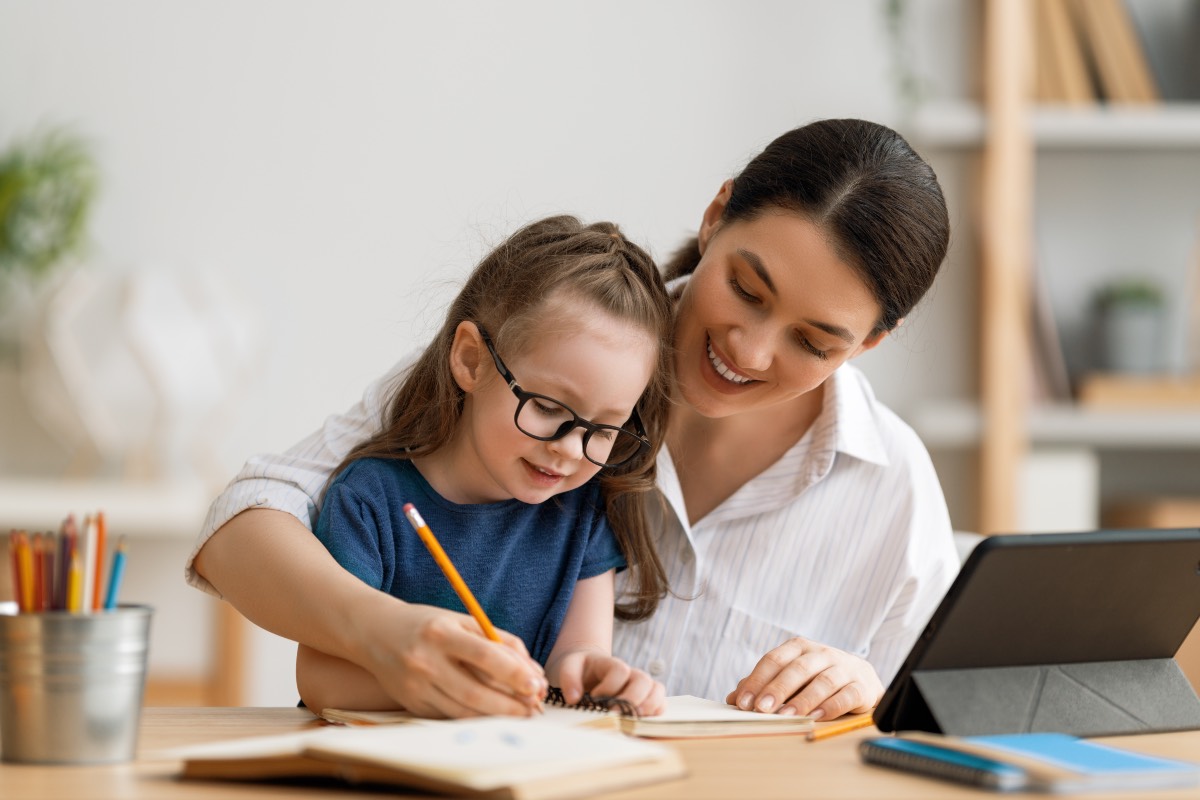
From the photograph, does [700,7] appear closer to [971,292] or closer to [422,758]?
[971,292]

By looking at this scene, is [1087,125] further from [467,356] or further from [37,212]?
[37,212]

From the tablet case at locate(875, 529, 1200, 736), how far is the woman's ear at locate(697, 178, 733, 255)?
0.63m

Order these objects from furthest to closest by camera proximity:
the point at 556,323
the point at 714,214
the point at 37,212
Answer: the point at 37,212, the point at 714,214, the point at 556,323

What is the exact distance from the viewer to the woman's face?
53.4 inches

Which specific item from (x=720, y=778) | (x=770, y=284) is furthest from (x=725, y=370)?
(x=720, y=778)

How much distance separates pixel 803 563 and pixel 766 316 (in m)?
0.32

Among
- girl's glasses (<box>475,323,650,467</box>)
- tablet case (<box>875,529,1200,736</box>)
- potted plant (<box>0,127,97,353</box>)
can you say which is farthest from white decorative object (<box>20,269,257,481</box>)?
tablet case (<box>875,529,1200,736</box>)

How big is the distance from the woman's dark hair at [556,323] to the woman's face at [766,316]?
1.8 inches

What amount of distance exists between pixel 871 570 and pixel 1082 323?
183 centimetres

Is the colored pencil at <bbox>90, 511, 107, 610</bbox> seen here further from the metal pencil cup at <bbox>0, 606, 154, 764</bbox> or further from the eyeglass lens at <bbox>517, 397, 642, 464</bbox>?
the eyeglass lens at <bbox>517, 397, 642, 464</bbox>

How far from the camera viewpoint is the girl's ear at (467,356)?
1332 mm

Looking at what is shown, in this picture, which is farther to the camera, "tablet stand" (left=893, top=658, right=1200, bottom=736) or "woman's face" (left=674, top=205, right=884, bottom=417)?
"woman's face" (left=674, top=205, right=884, bottom=417)

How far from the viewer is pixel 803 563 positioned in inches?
60.9

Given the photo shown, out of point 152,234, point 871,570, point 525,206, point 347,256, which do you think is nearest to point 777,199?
point 871,570
